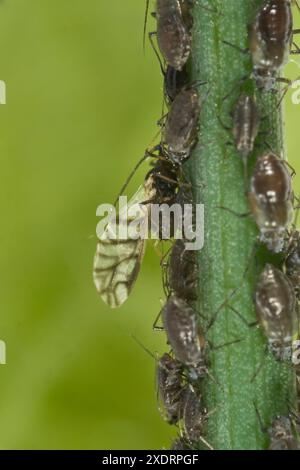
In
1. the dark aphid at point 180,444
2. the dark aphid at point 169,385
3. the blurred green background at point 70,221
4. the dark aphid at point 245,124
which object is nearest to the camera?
the dark aphid at point 245,124

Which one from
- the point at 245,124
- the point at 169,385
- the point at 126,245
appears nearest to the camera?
the point at 245,124

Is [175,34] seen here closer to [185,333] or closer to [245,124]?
[245,124]

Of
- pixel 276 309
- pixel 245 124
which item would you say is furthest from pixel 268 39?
pixel 276 309

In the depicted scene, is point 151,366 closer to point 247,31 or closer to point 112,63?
point 112,63

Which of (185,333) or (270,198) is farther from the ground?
(270,198)

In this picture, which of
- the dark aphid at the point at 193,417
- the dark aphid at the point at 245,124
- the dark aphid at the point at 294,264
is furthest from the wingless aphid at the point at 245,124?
the dark aphid at the point at 193,417

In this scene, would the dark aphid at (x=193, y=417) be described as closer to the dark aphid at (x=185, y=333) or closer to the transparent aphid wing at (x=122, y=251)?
the dark aphid at (x=185, y=333)

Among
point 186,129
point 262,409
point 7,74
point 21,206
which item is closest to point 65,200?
point 21,206
